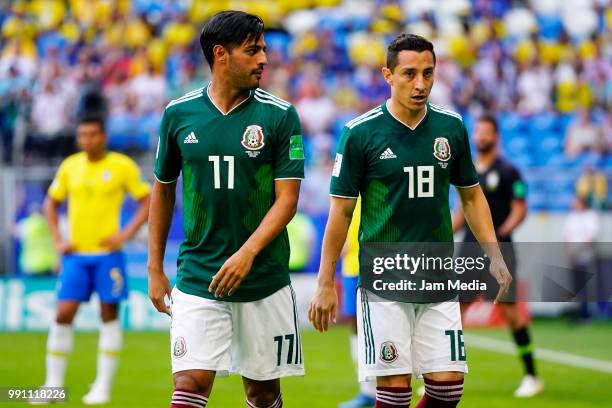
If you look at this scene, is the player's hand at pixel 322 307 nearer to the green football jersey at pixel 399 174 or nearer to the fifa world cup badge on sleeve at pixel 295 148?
the green football jersey at pixel 399 174

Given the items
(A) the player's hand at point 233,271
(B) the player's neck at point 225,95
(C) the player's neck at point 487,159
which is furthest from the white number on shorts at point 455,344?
(C) the player's neck at point 487,159

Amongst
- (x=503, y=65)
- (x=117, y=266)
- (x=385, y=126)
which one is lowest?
(x=117, y=266)

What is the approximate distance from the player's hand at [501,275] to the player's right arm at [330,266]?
0.87 meters

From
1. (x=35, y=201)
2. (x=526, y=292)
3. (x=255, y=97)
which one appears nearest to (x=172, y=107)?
(x=255, y=97)

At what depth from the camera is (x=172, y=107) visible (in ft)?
20.9

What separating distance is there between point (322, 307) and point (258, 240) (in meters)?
0.53

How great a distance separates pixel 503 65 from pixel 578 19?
3672 millimetres

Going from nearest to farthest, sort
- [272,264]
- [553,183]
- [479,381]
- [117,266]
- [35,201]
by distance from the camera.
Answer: [272,264]
[117,266]
[479,381]
[35,201]
[553,183]

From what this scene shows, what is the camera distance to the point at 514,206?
1123 centimetres

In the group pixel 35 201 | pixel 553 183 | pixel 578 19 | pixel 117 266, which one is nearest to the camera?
pixel 117 266

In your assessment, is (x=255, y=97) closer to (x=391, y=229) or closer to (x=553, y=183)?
(x=391, y=229)

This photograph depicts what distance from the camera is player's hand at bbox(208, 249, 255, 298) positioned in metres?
6.00

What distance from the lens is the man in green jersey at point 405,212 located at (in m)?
6.48

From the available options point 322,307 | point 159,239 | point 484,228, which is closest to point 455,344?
point 484,228
